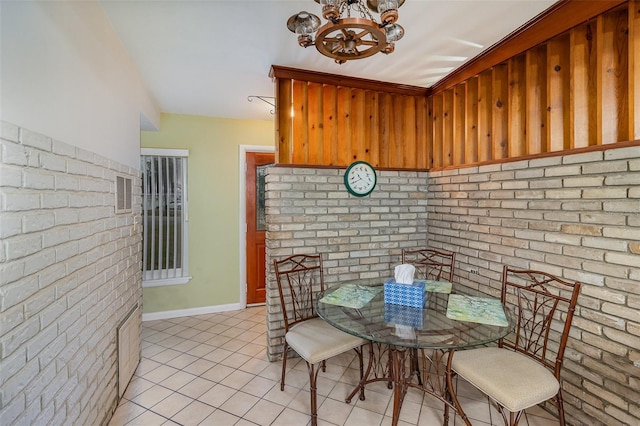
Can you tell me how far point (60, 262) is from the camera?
4.38 ft

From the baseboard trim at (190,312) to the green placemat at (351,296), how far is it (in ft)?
7.51

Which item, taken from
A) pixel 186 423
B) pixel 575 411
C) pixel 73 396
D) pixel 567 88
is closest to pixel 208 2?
pixel 73 396

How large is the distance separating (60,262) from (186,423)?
4.47 feet

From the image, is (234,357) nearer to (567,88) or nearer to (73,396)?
(73,396)

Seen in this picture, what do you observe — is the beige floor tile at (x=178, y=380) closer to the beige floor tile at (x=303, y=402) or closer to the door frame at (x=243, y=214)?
the beige floor tile at (x=303, y=402)

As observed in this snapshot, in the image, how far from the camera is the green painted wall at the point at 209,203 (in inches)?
151

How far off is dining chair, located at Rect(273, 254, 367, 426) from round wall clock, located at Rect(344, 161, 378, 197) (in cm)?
74

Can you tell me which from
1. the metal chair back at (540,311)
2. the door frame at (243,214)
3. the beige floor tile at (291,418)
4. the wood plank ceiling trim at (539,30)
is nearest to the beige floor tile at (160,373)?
the beige floor tile at (291,418)

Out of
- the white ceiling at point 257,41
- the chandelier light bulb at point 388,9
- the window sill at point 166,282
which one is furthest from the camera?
the window sill at point 166,282

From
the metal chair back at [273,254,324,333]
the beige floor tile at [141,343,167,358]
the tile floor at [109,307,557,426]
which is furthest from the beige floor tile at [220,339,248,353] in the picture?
the metal chair back at [273,254,324,333]

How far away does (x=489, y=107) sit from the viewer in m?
2.59

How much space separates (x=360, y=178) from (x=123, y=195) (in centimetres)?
199

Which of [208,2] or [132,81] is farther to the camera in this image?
[132,81]

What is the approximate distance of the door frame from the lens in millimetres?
4074
